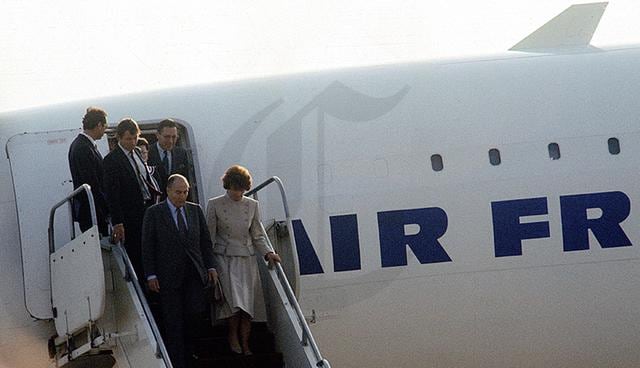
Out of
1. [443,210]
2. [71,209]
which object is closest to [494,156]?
[443,210]

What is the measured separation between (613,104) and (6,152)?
647cm

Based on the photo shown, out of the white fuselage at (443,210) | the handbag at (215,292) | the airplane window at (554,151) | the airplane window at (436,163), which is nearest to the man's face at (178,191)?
the handbag at (215,292)

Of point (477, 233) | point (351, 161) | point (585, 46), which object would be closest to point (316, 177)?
point (351, 161)

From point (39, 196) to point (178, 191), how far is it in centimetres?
229

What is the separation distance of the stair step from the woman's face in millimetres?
1395

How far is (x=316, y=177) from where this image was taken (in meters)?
11.8

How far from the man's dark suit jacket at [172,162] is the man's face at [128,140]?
3.91 feet

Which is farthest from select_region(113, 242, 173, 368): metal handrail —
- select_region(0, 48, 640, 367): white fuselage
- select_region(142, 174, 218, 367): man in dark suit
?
select_region(0, 48, 640, 367): white fuselage

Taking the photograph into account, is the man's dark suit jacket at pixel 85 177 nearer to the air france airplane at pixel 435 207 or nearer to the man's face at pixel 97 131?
the man's face at pixel 97 131

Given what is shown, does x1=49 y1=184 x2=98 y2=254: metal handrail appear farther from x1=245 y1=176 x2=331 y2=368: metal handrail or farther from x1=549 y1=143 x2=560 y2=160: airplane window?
x1=549 y1=143 x2=560 y2=160: airplane window

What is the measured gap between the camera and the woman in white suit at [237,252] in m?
9.88

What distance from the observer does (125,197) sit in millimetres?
9961

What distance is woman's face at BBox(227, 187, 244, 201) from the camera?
9.78 metres

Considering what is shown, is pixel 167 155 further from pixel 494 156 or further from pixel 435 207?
pixel 494 156
